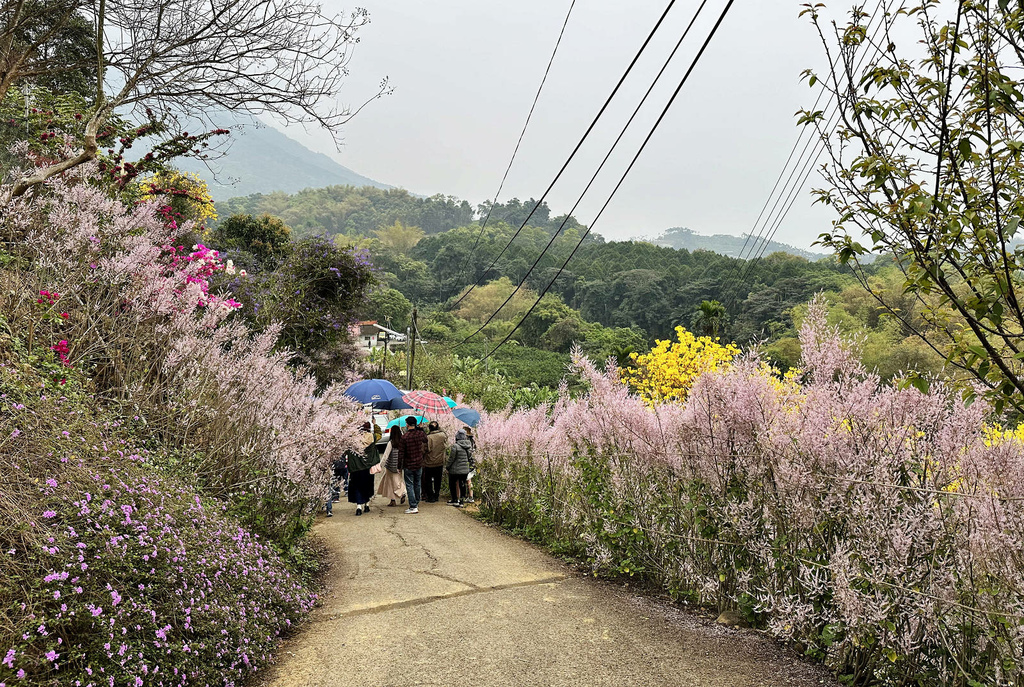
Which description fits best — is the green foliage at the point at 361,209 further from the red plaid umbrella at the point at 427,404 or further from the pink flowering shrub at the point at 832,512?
the pink flowering shrub at the point at 832,512

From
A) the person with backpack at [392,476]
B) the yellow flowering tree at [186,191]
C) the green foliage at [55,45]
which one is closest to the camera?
the green foliage at [55,45]

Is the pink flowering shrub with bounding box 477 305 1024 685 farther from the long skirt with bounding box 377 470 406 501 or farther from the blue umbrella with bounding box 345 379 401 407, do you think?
the blue umbrella with bounding box 345 379 401 407

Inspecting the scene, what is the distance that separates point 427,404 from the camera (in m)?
14.5

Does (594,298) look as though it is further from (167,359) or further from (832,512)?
(832,512)

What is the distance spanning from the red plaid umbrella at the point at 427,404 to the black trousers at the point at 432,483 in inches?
84.9

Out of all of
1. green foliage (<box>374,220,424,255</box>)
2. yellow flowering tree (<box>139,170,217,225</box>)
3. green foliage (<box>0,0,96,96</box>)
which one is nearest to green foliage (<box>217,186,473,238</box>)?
green foliage (<box>374,220,424,255</box>)

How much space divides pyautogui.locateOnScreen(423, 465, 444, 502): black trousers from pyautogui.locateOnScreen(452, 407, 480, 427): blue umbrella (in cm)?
187

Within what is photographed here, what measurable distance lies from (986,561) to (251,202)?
111 m

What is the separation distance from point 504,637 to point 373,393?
10.2m

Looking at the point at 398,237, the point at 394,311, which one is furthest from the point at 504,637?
the point at 398,237

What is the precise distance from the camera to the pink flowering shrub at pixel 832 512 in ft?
10.4

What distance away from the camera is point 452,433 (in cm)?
1352

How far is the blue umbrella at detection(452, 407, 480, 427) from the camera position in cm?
1405

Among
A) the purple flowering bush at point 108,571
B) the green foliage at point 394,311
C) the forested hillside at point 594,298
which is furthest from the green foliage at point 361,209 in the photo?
the purple flowering bush at point 108,571
